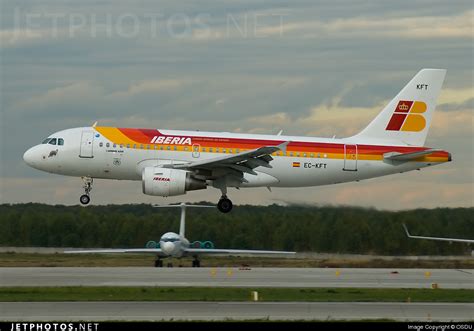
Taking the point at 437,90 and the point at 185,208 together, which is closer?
the point at 437,90

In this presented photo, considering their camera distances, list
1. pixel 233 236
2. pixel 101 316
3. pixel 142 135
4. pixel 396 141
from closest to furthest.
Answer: pixel 101 316, pixel 142 135, pixel 396 141, pixel 233 236

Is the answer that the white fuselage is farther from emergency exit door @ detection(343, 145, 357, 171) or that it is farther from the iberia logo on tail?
the iberia logo on tail

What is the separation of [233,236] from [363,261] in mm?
12419

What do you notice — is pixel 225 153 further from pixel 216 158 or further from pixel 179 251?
pixel 179 251

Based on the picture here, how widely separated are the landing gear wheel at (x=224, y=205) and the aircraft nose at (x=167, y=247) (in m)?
12.5

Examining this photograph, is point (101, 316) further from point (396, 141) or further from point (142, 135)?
point (396, 141)

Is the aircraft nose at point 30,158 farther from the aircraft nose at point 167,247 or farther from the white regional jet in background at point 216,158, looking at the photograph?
the aircraft nose at point 167,247

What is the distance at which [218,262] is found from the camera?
63.5m

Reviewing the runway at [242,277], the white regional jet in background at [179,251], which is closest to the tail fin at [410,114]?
the runway at [242,277]

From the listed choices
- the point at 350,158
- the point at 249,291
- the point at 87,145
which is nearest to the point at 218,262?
the point at 350,158

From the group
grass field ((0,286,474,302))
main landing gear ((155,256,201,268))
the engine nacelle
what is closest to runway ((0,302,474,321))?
grass field ((0,286,474,302))

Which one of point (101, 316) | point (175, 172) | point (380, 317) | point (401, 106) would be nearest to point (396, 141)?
point (401, 106)

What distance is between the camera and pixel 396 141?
168 feet

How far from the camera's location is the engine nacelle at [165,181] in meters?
45.9
